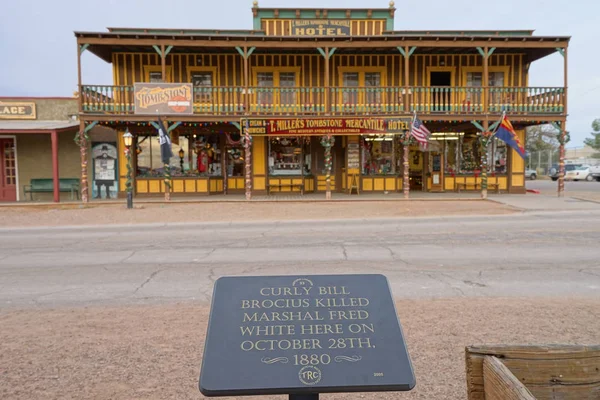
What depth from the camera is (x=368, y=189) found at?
76.1ft

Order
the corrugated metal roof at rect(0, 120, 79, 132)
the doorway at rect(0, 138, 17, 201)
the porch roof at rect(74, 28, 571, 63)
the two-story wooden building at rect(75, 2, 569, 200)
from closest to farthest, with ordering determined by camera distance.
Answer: the porch roof at rect(74, 28, 571, 63), the two-story wooden building at rect(75, 2, 569, 200), the corrugated metal roof at rect(0, 120, 79, 132), the doorway at rect(0, 138, 17, 201)

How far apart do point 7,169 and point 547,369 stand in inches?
1042

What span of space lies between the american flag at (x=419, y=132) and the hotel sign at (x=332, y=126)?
0.77 m

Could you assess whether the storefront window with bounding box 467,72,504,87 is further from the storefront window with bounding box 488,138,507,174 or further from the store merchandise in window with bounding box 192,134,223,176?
the store merchandise in window with bounding box 192,134,223,176

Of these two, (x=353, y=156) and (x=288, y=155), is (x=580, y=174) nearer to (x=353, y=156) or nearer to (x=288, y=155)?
(x=353, y=156)

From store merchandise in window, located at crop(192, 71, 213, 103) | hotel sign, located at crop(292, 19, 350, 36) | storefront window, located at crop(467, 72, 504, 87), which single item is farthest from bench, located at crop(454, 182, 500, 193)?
store merchandise in window, located at crop(192, 71, 213, 103)

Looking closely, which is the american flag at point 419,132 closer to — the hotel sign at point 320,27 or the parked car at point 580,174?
the hotel sign at point 320,27

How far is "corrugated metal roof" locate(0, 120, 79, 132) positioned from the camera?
2134 centimetres

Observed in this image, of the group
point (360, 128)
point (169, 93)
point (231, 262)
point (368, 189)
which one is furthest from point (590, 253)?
point (169, 93)

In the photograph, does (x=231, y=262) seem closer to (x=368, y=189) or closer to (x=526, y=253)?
(x=526, y=253)

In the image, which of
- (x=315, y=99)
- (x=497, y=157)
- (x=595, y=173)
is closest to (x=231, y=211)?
(x=315, y=99)

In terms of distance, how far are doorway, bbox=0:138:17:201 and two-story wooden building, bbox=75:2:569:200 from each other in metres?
5.45

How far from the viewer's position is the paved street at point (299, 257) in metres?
6.61

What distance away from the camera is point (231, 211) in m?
17.1
